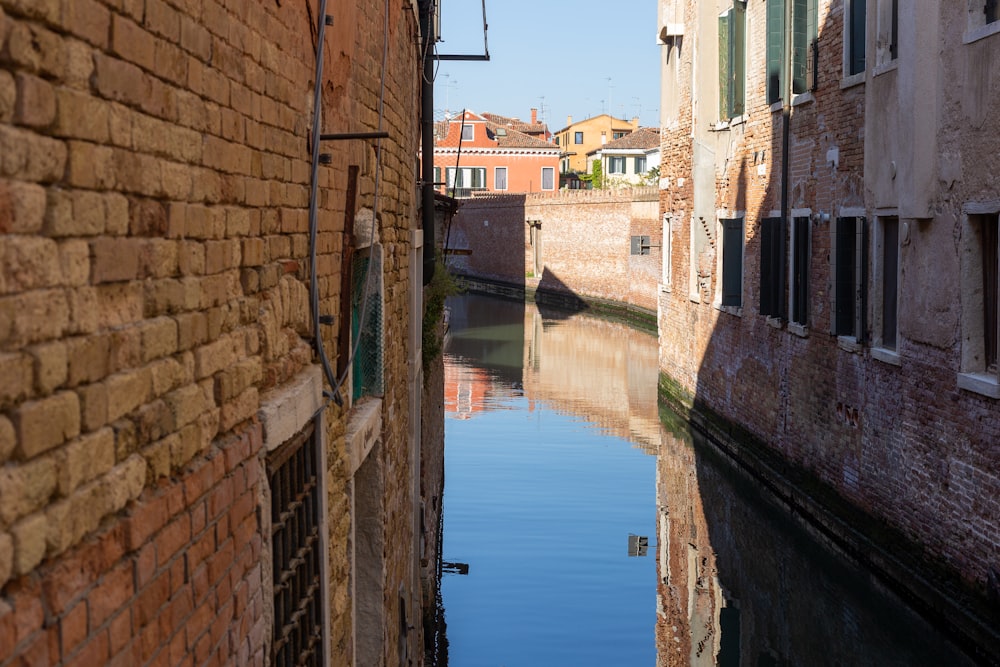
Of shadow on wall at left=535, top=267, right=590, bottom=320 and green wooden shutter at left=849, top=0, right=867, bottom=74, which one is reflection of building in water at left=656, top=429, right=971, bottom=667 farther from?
shadow on wall at left=535, top=267, right=590, bottom=320

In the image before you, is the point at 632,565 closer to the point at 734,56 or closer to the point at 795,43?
the point at 795,43

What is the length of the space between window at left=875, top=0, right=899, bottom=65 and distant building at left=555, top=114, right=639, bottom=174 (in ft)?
225

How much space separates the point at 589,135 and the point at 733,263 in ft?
213

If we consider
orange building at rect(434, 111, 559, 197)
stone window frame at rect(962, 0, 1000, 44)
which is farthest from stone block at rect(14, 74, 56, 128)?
orange building at rect(434, 111, 559, 197)

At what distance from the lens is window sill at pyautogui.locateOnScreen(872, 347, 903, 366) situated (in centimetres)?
1010

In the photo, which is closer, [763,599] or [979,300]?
[979,300]

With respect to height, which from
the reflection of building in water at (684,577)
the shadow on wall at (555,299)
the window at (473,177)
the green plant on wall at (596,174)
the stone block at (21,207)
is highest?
the green plant on wall at (596,174)

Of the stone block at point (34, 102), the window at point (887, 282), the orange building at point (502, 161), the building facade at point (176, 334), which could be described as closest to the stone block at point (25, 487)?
the building facade at point (176, 334)

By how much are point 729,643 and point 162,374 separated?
8.12 meters

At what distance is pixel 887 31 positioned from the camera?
10453mm

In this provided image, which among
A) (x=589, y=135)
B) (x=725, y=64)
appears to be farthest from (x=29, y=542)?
(x=589, y=135)

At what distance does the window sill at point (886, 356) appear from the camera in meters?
10.1

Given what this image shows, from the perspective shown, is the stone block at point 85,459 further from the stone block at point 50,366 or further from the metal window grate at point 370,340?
the metal window grate at point 370,340

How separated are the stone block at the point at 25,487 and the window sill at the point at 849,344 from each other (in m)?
10.1
